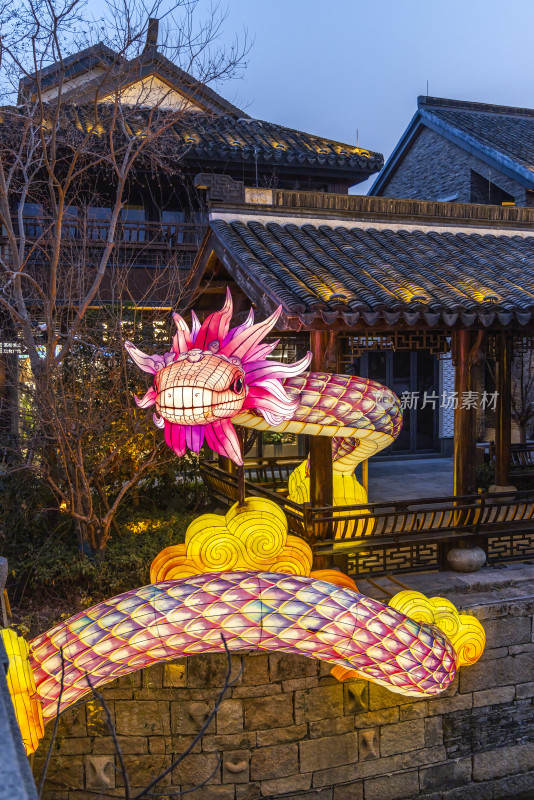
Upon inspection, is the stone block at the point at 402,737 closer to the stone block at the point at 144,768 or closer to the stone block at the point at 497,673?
the stone block at the point at 497,673

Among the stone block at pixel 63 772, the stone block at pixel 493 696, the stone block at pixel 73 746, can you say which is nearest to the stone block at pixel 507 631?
A: the stone block at pixel 493 696

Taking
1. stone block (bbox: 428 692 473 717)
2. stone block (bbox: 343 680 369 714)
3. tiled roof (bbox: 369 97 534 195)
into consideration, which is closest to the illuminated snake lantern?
stone block (bbox: 343 680 369 714)

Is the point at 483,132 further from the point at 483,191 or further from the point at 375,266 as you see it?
the point at 375,266

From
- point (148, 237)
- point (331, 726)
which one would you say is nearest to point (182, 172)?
point (148, 237)

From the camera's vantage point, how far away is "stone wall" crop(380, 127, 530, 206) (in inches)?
633

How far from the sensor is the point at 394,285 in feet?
23.5

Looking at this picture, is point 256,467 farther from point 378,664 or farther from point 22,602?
point 378,664

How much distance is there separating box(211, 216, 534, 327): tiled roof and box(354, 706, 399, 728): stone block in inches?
142

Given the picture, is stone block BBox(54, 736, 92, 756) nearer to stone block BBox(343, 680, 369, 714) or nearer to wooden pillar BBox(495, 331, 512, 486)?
stone block BBox(343, 680, 369, 714)

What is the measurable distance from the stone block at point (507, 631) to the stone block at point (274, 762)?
2191 millimetres

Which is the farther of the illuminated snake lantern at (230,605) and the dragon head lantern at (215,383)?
the dragon head lantern at (215,383)

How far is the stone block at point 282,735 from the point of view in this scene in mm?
5879

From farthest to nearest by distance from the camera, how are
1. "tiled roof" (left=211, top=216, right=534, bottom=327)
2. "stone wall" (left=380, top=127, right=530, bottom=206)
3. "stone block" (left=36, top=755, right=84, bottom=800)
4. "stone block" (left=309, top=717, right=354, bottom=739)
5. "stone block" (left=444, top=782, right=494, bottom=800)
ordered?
"stone wall" (left=380, top=127, right=530, bottom=206) → "tiled roof" (left=211, top=216, right=534, bottom=327) → "stone block" (left=444, top=782, right=494, bottom=800) → "stone block" (left=309, top=717, right=354, bottom=739) → "stone block" (left=36, top=755, right=84, bottom=800)

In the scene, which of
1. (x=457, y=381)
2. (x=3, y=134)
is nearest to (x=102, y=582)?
(x=457, y=381)
